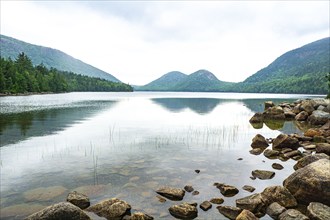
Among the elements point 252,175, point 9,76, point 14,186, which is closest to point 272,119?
point 252,175

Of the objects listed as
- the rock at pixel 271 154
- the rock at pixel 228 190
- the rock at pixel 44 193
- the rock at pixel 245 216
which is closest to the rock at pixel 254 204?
the rock at pixel 245 216

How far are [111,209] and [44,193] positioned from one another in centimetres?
508

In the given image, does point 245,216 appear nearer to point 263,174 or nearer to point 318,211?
point 318,211

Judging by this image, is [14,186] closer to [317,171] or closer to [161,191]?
[161,191]

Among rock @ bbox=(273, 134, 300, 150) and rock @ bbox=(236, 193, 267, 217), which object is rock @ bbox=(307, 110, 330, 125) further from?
rock @ bbox=(236, 193, 267, 217)

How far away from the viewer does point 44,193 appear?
15.0m

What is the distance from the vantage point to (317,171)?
13586 mm

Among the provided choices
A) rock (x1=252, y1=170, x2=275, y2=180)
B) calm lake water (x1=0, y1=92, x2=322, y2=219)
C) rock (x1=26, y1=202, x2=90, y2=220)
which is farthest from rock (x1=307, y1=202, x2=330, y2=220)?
rock (x1=26, y1=202, x2=90, y2=220)

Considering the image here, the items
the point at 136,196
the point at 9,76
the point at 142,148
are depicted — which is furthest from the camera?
the point at 9,76

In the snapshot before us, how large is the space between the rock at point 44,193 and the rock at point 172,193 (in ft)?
18.4

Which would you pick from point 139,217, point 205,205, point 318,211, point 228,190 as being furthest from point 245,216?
point 139,217

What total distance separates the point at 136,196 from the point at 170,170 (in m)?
5.23

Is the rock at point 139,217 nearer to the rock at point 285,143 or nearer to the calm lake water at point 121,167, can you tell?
the calm lake water at point 121,167

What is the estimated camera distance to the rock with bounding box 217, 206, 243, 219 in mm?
12344
